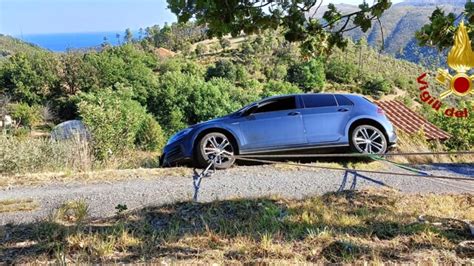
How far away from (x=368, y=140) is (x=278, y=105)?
6.03 feet

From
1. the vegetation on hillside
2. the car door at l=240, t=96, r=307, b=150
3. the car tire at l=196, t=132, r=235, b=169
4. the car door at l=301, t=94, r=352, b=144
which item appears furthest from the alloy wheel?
the vegetation on hillside

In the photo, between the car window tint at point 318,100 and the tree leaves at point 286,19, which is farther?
the car window tint at point 318,100

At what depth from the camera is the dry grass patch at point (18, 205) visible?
223 inches

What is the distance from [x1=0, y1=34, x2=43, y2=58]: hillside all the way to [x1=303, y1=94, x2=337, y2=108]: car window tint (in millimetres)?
81137

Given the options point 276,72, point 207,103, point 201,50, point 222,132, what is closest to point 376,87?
point 276,72

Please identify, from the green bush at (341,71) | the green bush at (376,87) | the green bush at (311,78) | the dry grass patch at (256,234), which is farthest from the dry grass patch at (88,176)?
the green bush at (341,71)

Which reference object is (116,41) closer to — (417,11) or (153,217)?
(153,217)

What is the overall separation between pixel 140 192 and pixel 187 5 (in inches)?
159

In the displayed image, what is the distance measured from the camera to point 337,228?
402cm

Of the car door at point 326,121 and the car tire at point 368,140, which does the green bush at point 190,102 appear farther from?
the car tire at point 368,140

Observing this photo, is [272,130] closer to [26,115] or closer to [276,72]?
[26,115]

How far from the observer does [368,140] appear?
28.0ft

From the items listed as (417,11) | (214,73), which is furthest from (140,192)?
(417,11)

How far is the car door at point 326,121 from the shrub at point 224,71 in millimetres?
56413
